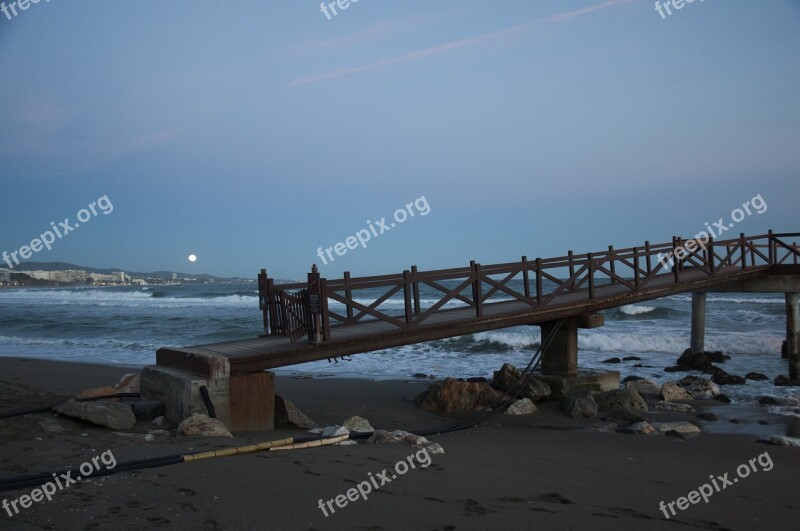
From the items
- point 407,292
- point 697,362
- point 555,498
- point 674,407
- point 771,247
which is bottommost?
point 697,362

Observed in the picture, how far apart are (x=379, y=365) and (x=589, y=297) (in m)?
7.96

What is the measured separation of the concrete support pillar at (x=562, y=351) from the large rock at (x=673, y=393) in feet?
5.73

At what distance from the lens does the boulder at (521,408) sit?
36.6 ft

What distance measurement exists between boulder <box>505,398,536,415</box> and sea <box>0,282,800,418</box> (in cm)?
443

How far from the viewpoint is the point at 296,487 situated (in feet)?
18.0

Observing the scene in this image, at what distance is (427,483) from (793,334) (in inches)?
607

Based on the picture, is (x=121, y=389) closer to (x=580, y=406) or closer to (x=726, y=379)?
(x=580, y=406)

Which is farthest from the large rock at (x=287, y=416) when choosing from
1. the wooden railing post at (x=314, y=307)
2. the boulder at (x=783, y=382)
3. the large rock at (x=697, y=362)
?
the large rock at (x=697, y=362)

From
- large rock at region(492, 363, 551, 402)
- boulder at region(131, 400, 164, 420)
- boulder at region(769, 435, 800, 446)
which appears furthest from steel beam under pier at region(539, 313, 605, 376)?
boulder at region(131, 400, 164, 420)

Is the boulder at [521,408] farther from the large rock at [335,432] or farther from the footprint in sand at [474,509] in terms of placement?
the footprint in sand at [474,509]

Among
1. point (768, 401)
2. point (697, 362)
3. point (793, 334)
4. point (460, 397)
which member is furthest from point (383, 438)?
point (793, 334)

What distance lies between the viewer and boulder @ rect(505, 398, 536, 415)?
1115cm

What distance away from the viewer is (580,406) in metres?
11.1

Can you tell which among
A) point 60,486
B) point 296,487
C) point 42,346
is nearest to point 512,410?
point 296,487
